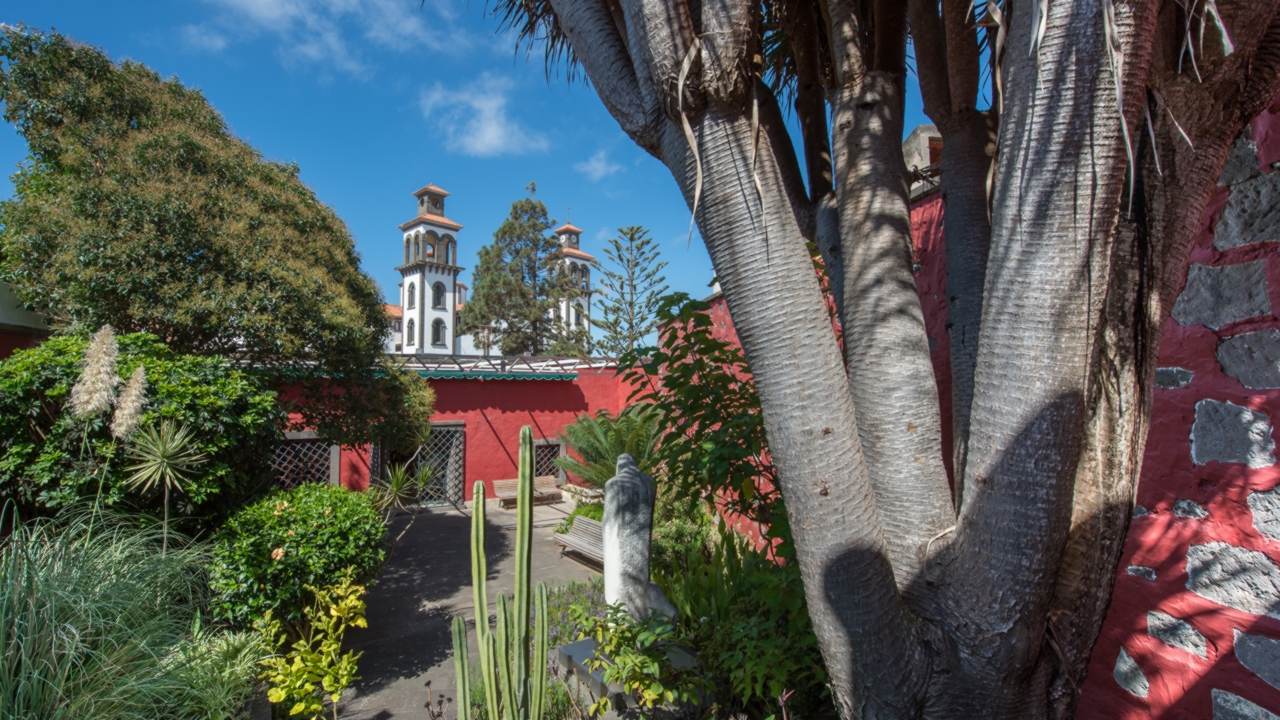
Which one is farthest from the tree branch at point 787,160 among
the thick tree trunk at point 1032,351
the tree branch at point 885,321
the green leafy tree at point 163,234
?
the green leafy tree at point 163,234

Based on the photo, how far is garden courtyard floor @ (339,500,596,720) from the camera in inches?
Result: 172

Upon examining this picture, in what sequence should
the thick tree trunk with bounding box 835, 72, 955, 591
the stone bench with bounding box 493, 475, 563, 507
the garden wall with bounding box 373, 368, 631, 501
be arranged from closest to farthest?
the thick tree trunk with bounding box 835, 72, 955, 591 < the stone bench with bounding box 493, 475, 563, 507 < the garden wall with bounding box 373, 368, 631, 501

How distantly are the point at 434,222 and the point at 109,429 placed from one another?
33.2 meters

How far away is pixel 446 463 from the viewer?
11.7m

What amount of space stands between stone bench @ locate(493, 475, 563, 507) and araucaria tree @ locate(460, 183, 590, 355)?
40.2 feet

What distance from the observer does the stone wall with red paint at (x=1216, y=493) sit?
2.00m

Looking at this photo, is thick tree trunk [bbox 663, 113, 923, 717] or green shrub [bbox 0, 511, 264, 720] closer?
thick tree trunk [bbox 663, 113, 923, 717]

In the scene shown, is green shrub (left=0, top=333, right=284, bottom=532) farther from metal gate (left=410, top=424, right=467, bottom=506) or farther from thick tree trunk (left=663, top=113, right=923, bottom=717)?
metal gate (left=410, top=424, right=467, bottom=506)

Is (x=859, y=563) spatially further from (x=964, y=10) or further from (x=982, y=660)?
(x=964, y=10)

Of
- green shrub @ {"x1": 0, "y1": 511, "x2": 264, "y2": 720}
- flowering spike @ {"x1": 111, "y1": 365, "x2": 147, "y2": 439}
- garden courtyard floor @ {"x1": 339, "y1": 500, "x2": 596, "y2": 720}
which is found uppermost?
flowering spike @ {"x1": 111, "y1": 365, "x2": 147, "y2": 439}

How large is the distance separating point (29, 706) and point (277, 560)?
5.91 ft

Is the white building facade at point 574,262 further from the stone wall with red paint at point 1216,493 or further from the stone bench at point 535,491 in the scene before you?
the stone wall with red paint at point 1216,493

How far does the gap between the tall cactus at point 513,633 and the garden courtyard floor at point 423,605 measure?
1136 millimetres

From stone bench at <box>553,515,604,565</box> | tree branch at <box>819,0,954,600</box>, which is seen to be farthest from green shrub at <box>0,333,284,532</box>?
tree branch at <box>819,0,954,600</box>
